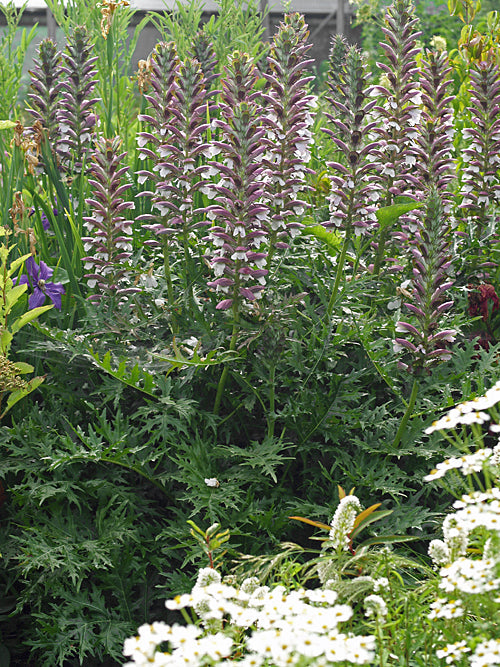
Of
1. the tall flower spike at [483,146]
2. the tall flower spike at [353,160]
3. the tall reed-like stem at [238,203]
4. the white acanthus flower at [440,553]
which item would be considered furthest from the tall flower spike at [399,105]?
the white acanthus flower at [440,553]

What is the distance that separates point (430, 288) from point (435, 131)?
3.15ft

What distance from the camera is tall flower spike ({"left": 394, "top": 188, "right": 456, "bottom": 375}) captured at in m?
1.93

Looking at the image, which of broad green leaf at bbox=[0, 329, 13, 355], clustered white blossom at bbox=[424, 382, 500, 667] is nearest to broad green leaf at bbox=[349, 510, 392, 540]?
clustered white blossom at bbox=[424, 382, 500, 667]

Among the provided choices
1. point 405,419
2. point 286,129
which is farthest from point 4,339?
point 405,419

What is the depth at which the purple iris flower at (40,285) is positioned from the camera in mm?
2543

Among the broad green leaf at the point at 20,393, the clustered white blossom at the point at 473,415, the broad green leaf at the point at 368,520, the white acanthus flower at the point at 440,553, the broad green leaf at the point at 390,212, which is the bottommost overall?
the broad green leaf at the point at 368,520

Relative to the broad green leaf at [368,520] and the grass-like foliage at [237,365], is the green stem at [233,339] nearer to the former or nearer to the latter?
the grass-like foliage at [237,365]

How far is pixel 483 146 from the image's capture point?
2910 millimetres

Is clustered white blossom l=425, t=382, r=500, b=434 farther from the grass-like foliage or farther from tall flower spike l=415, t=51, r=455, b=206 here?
tall flower spike l=415, t=51, r=455, b=206

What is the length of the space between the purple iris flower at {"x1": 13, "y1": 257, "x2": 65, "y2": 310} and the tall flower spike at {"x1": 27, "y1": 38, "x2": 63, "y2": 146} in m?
0.70

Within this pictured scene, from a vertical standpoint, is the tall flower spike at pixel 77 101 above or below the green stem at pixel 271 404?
above

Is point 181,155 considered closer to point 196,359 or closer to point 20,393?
point 196,359

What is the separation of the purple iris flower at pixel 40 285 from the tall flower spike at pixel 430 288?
4.25 feet

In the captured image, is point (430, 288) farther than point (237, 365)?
No
